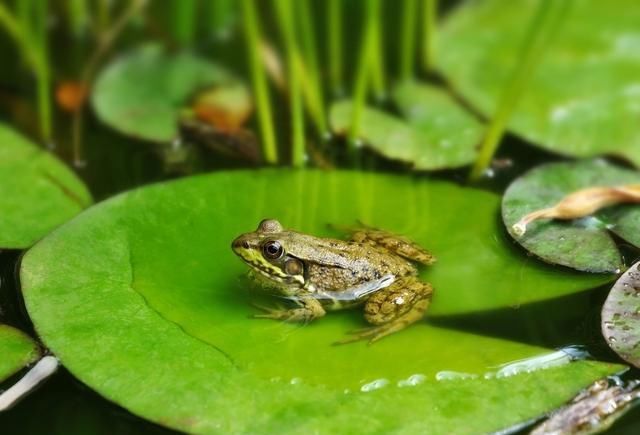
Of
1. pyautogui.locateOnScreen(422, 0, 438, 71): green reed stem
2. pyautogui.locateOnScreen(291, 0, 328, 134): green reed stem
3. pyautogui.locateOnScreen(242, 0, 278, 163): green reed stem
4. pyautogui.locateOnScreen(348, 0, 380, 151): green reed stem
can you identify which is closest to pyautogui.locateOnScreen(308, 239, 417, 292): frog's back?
pyautogui.locateOnScreen(242, 0, 278, 163): green reed stem

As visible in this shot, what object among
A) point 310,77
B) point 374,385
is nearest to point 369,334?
point 374,385

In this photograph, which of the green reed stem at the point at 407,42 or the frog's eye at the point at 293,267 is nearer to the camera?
the frog's eye at the point at 293,267

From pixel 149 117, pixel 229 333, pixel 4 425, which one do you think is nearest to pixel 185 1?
pixel 149 117

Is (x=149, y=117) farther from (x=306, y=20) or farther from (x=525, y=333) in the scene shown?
(x=525, y=333)

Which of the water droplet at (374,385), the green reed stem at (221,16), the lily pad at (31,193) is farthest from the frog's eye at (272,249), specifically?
the green reed stem at (221,16)

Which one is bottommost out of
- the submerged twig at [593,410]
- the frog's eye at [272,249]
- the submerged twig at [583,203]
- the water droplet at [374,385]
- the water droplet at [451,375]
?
the submerged twig at [593,410]

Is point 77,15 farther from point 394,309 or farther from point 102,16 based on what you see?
point 394,309

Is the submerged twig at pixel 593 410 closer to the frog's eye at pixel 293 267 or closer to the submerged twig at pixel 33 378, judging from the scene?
the frog's eye at pixel 293 267

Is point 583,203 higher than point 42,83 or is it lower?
lower
